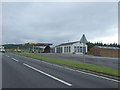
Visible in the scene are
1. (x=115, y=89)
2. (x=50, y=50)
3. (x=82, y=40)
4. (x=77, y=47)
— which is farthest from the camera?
(x=50, y=50)

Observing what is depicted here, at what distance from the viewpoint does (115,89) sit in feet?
19.7

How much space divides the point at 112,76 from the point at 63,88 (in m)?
4.16

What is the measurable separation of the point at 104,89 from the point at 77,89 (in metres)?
1.17

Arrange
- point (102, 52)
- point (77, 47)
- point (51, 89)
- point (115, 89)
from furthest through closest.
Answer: point (77, 47) → point (102, 52) → point (115, 89) → point (51, 89)

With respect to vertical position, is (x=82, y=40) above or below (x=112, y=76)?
above

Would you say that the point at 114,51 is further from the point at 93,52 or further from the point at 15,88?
the point at 15,88

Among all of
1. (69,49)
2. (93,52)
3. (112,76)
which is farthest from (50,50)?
(112,76)

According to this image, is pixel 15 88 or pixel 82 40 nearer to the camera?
pixel 15 88

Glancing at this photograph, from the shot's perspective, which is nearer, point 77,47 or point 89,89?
point 89,89

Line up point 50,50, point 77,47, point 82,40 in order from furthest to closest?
point 50,50 < point 77,47 < point 82,40

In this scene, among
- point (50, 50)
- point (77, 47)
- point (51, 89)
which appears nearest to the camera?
point (51, 89)

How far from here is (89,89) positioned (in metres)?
5.76

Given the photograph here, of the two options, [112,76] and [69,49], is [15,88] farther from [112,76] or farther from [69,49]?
[69,49]

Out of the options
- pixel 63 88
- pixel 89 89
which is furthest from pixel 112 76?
pixel 63 88
